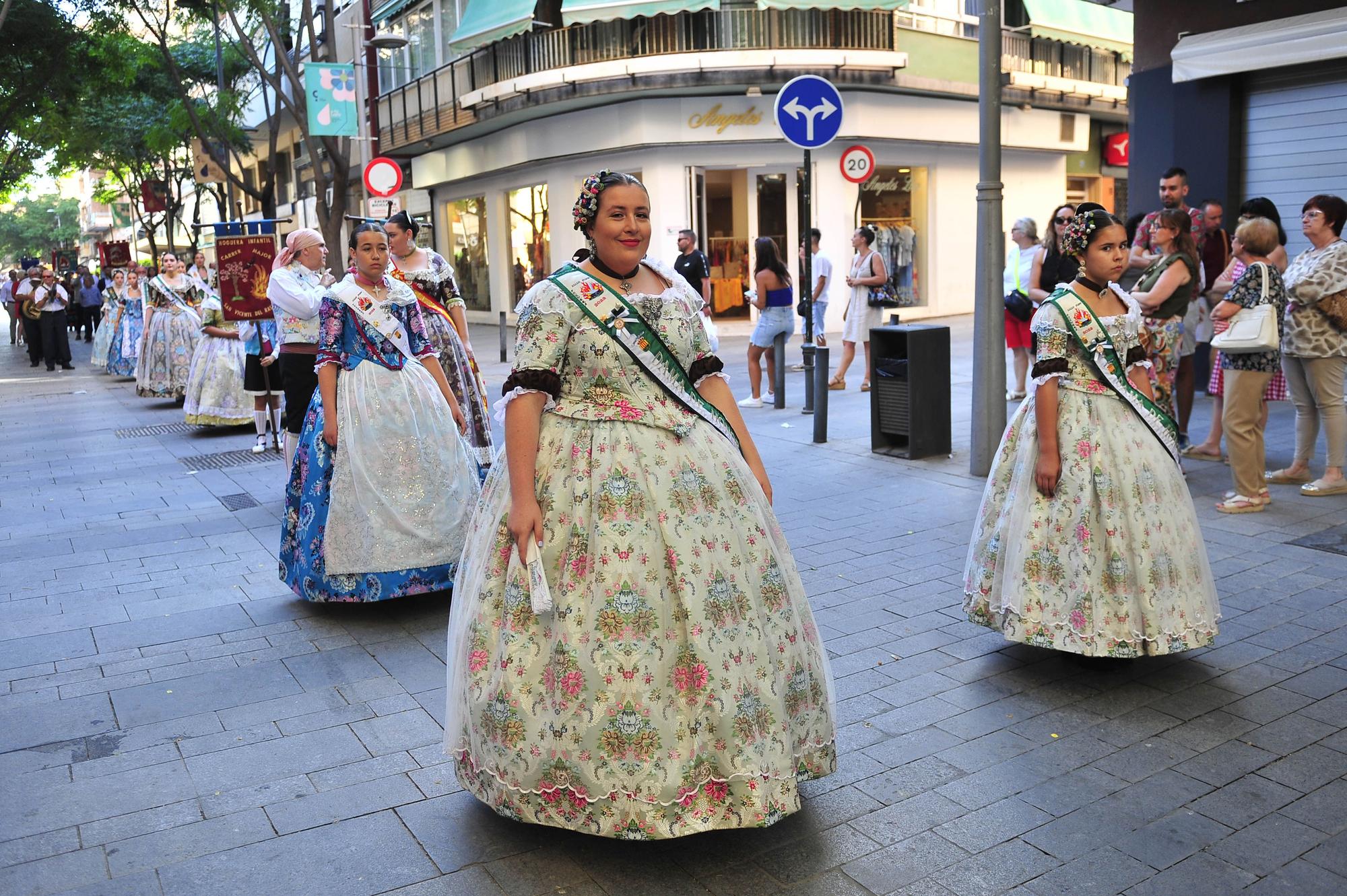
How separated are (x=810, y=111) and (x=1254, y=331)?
5.17 metres

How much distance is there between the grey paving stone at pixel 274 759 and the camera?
4023 mm

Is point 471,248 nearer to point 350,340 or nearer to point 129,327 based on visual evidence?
point 129,327

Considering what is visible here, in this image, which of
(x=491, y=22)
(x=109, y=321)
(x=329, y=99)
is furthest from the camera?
(x=109, y=321)

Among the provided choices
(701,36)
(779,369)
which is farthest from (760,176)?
(779,369)

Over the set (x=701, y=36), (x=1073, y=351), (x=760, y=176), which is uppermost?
(x=701, y=36)

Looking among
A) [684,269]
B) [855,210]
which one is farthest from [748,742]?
[855,210]

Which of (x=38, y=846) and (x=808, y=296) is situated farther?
(x=808, y=296)

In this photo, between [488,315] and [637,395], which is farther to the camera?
[488,315]

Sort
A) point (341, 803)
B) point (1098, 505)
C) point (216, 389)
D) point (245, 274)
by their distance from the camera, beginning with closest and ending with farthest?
point (341, 803) → point (1098, 505) → point (245, 274) → point (216, 389)

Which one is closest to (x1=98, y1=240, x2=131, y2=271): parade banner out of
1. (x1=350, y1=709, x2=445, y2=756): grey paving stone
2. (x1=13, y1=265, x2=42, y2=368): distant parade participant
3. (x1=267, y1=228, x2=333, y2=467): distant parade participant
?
(x1=13, y1=265, x2=42, y2=368): distant parade participant

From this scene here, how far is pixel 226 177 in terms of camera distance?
24.8 m

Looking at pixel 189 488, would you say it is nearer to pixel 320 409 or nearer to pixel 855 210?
pixel 320 409

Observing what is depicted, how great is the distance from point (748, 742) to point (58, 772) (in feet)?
8.22

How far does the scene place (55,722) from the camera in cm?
463
